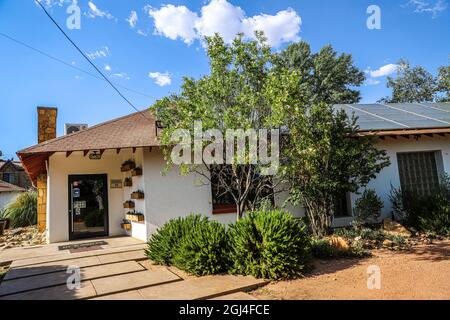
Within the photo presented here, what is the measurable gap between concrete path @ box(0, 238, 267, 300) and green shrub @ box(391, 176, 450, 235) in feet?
21.2

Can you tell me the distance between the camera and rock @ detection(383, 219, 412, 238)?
8.70 metres

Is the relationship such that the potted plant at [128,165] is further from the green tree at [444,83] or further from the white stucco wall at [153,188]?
the green tree at [444,83]

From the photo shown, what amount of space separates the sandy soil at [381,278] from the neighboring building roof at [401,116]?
212 inches

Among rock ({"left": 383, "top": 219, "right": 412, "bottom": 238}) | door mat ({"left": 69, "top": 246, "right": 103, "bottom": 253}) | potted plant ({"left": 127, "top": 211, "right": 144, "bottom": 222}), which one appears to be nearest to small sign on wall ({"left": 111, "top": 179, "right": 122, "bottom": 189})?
potted plant ({"left": 127, "top": 211, "right": 144, "bottom": 222})

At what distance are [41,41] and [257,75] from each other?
19.7 feet

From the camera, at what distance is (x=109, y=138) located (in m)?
9.79

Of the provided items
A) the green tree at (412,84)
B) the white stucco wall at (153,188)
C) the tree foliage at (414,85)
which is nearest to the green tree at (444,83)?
the tree foliage at (414,85)

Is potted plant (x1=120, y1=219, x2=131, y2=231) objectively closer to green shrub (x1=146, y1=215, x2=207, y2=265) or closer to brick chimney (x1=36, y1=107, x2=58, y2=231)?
green shrub (x1=146, y1=215, x2=207, y2=265)

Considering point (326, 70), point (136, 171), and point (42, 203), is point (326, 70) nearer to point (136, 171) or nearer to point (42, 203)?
point (136, 171)

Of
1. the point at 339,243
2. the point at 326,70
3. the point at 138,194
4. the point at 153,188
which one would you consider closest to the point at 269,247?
the point at 339,243

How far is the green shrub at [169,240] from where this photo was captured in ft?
21.8

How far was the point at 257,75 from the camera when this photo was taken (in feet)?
23.1

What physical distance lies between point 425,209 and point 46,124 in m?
15.1

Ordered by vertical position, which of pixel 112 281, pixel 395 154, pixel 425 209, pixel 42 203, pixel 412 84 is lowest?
pixel 112 281
